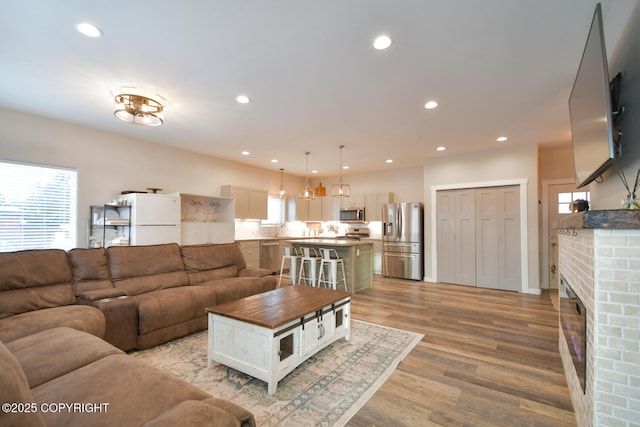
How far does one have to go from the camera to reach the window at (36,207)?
3.76 metres

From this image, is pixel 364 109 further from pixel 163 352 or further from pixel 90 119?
pixel 90 119

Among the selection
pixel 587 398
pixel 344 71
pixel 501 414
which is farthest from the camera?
pixel 344 71

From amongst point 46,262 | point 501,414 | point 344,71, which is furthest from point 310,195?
point 501,414

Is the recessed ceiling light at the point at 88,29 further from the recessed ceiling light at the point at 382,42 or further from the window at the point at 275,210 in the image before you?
the window at the point at 275,210

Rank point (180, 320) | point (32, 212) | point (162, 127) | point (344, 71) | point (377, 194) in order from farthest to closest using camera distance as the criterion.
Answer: point (377, 194) < point (162, 127) < point (32, 212) < point (180, 320) < point (344, 71)

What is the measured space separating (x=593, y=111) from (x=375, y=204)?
5.93 metres

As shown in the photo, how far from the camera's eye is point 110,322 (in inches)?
104

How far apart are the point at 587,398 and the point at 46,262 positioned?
443 cm

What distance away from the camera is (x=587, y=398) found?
1476 mm

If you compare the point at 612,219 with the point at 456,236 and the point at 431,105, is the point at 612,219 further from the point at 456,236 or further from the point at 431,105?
the point at 456,236

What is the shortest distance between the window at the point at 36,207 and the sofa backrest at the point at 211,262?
1.94 meters

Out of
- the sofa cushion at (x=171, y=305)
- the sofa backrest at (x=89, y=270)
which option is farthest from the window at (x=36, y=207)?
the sofa cushion at (x=171, y=305)

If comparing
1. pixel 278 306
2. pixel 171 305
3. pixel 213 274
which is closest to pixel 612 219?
pixel 278 306

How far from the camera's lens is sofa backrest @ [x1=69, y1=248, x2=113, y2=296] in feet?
9.78
